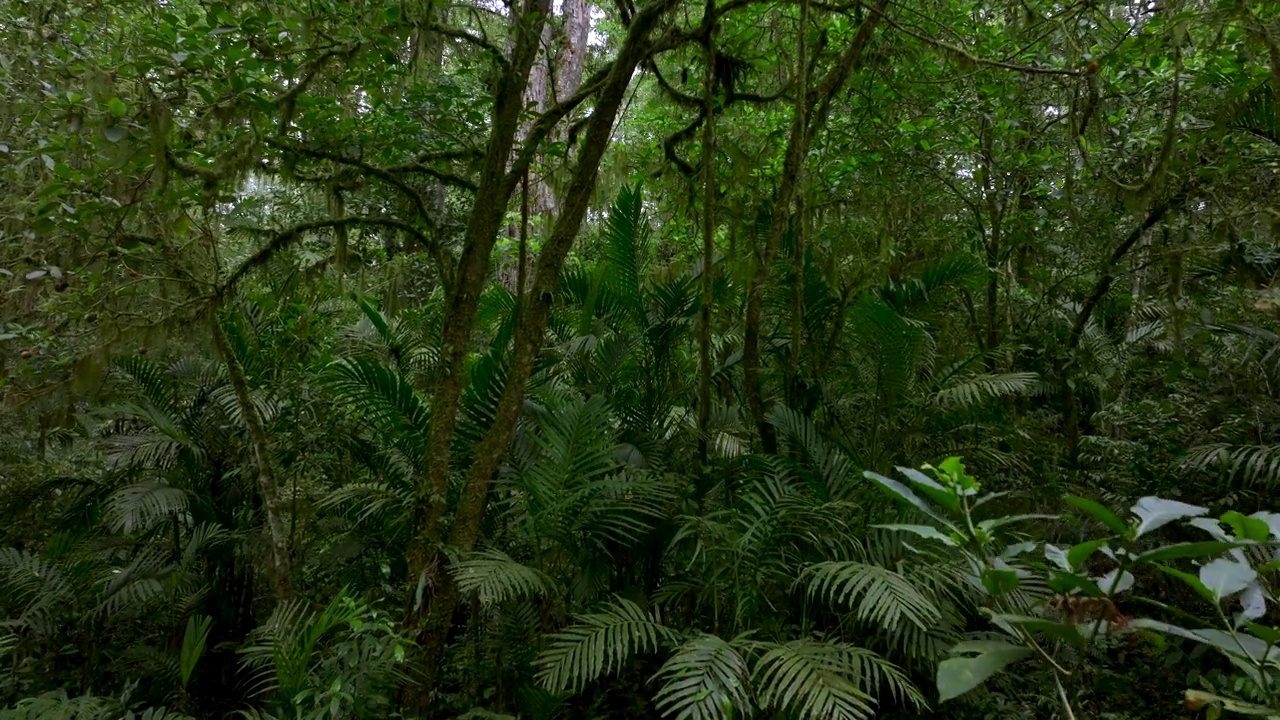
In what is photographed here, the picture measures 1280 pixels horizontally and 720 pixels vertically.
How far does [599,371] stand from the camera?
4.01m

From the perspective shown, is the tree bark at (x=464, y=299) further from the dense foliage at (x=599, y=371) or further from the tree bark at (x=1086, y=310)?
the tree bark at (x=1086, y=310)

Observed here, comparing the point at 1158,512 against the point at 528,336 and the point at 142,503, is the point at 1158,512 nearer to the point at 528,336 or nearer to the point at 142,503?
the point at 528,336

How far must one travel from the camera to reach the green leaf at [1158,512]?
44.3 inches

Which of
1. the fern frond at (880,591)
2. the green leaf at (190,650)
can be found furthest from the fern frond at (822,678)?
the green leaf at (190,650)

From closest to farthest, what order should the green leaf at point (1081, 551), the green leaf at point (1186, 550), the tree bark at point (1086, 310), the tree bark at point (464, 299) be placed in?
the green leaf at point (1186, 550), the green leaf at point (1081, 551), the tree bark at point (464, 299), the tree bark at point (1086, 310)

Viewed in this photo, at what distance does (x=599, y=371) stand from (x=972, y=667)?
291 cm

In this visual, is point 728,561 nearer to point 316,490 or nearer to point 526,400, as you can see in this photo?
point 526,400

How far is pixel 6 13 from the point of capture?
430cm

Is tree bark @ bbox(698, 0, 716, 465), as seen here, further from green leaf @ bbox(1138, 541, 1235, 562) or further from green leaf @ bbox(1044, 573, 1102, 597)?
green leaf @ bbox(1138, 541, 1235, 562)

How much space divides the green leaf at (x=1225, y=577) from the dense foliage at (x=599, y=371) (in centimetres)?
130

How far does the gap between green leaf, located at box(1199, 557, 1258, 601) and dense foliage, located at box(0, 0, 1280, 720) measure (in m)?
1.30

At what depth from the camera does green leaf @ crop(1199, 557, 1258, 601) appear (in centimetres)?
118

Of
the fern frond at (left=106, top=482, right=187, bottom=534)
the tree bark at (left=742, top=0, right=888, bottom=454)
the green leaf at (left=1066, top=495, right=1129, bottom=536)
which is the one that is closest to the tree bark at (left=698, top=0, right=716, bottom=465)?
the tree bark at (left=742, top=0, right=888, bottom=454)

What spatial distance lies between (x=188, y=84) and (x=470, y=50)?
1.42 meters
